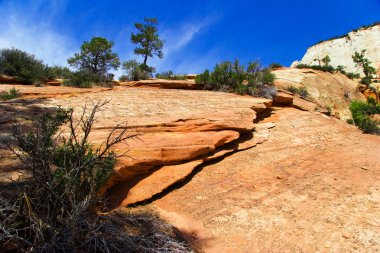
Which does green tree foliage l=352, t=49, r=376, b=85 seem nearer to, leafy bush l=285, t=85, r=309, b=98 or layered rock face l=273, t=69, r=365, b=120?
layered rock face l=273, t=69, r=365, b=120

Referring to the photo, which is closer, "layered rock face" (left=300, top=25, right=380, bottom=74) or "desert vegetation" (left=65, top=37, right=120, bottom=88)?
"desert vegetation" (left=65, top=37, right=120, bottom=88)

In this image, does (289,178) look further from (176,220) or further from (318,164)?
(176,220)

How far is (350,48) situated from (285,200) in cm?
4617

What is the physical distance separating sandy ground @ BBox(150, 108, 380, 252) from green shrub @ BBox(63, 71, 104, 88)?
8.64 metres

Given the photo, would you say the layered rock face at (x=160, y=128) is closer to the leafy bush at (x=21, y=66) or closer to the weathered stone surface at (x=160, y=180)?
the weathered stone surface at (x=160, y=180)

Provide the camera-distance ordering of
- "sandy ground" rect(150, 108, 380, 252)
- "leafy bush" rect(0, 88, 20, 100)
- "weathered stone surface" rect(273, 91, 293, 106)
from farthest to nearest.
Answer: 1. "weathered stone surface" rect(273, 91, 293, 106)
2. "leafy bush" rect(0, 88, 20, 100)
3. "sandy ground" rect(150, 108, 380, 252)

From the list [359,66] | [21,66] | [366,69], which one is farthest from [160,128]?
[359,66]

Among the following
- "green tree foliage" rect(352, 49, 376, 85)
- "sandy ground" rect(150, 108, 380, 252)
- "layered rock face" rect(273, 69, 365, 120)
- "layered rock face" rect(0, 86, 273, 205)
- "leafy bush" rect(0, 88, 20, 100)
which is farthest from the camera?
"green tree foliage" rect(352, 49, 376, 85)

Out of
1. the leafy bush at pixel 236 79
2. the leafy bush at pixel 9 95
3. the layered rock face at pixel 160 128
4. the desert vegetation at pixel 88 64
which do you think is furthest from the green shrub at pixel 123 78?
the leafy bush at pixel 9 95

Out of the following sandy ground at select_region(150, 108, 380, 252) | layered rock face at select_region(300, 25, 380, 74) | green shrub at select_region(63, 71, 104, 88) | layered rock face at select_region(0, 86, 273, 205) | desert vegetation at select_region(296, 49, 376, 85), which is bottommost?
sandy ground at select_region(150, 108, 380, 252)

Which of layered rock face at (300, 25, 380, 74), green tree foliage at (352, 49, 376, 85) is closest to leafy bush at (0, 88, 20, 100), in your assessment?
green tree foliage at (352, 49, 376, 85)

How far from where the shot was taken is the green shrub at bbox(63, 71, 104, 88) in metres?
13.2

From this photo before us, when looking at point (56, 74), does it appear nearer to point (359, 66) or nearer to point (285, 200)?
point (285, 200)

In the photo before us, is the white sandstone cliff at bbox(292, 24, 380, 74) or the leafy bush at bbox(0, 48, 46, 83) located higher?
the white sandstone cliff at bbox(292, 24, 380, 74)
